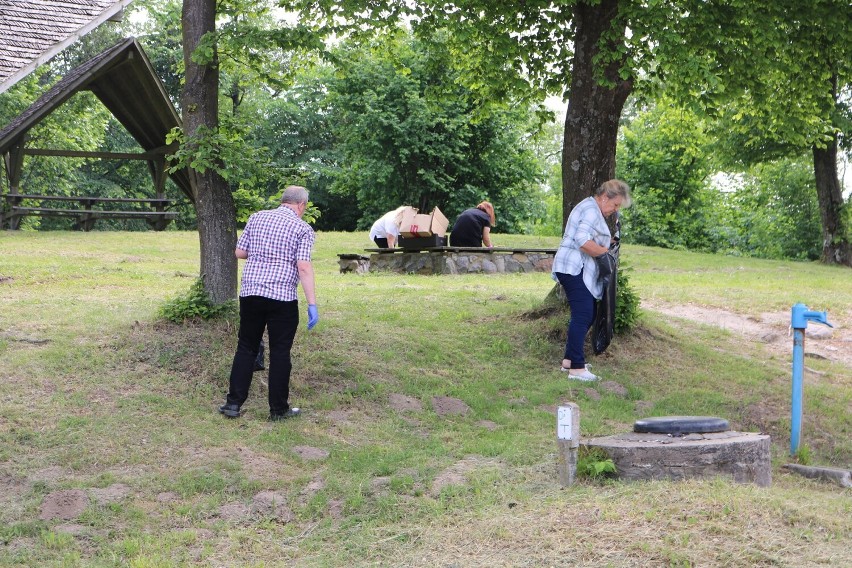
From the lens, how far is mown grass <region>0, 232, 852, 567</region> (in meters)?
5.36

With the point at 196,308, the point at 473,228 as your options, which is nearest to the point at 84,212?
the point at 473,228

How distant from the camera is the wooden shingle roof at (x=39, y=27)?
947cm

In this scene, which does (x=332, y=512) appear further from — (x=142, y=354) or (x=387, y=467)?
(x=142, y=354)

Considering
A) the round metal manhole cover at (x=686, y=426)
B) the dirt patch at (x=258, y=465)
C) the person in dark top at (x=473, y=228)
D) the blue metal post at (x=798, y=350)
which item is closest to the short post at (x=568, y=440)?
the round metal manhole cover at (x=686, y=426)

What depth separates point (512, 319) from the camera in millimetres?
11266

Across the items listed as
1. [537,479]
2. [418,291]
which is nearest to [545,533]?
[537,479]

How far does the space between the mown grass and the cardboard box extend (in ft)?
13.6

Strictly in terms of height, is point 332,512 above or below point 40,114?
below

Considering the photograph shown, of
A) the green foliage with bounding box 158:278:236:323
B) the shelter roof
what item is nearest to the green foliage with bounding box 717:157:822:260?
the shelter roof

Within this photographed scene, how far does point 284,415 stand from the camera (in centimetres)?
776

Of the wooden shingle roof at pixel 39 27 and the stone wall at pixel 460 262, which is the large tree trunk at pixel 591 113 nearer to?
the wooden shingle roof at pixel 39 27

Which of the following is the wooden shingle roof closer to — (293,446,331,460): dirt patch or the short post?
(293,446,331,460): dirt patch

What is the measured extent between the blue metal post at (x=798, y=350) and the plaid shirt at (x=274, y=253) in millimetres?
3848

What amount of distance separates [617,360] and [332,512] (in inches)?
190
